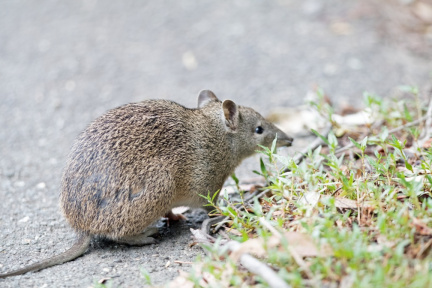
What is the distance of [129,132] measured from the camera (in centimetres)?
493

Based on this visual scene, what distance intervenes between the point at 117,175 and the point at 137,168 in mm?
191

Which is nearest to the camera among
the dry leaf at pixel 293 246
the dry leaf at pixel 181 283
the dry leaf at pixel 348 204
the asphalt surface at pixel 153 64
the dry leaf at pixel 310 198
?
the dry leaf at pixel 293 246

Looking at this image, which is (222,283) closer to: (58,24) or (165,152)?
(165,152)

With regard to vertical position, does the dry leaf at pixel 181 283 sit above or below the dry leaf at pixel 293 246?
below

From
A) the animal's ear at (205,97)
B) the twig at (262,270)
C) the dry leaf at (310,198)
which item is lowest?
the twig at (262,270)

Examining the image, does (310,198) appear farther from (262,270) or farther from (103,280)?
(103,280)

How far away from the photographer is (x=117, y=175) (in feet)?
15.4

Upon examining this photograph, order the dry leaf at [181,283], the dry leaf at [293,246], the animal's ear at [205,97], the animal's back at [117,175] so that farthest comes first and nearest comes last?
the animal's ear at [205,97]
the animal's back at [117,175]
the dry leaf at [181,283]
the dry leaf at [293,246]

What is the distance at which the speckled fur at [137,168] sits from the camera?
15.5 feet

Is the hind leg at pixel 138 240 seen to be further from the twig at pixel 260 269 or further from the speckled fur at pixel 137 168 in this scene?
the twig at pixel 260 269

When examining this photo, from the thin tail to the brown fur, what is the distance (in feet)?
0.29

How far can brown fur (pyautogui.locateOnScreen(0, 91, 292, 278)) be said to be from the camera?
471cm

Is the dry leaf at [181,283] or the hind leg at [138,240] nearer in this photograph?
the dry leaf at [181,283]

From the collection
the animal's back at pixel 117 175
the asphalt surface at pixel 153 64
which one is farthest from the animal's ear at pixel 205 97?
the animal's back at pixel 117 175
